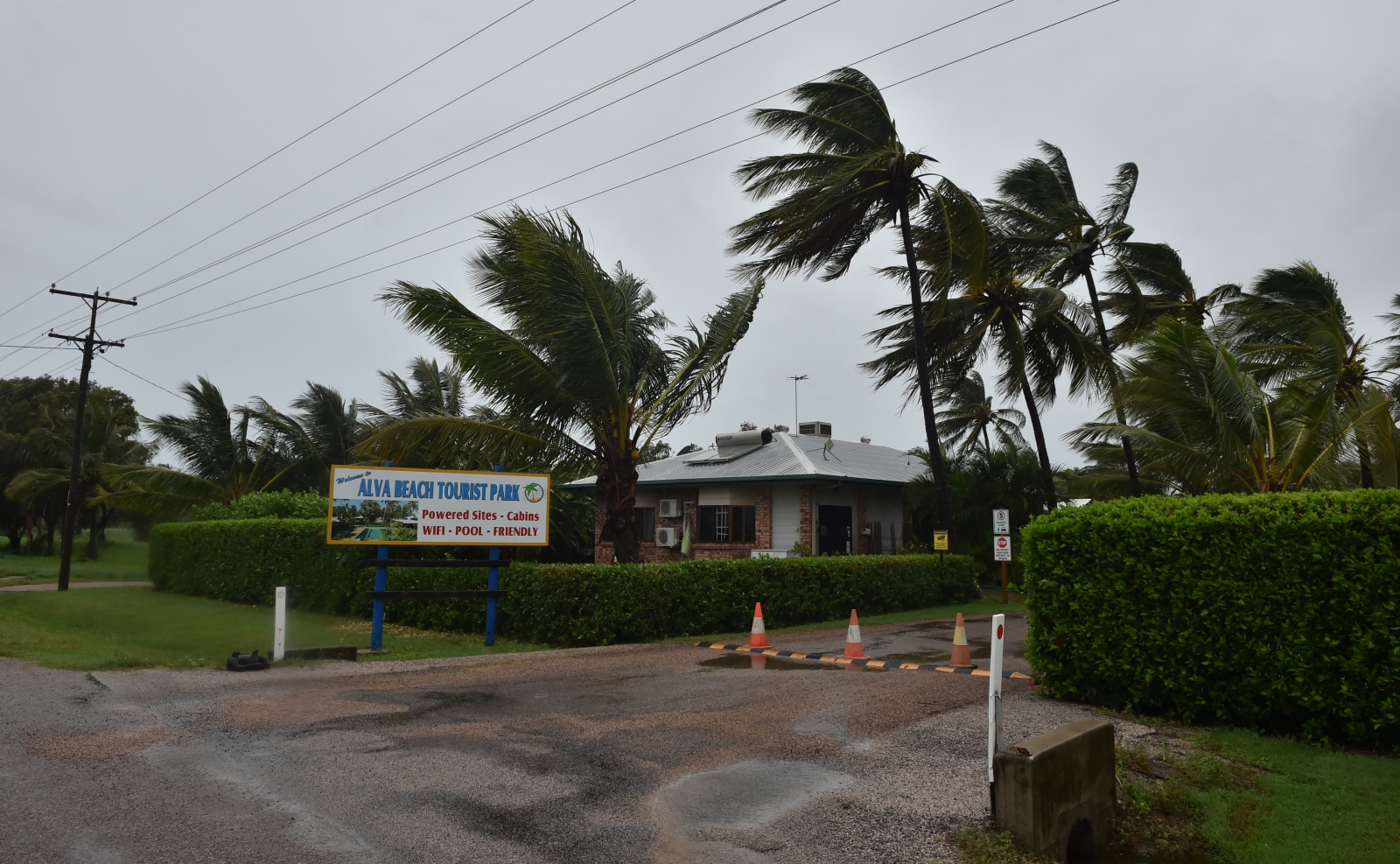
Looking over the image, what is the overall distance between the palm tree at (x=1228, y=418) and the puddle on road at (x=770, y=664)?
19.3 feet

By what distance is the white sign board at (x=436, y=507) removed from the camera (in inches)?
512

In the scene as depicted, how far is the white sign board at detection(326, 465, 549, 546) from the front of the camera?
13.0 m

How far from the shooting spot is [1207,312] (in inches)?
1014

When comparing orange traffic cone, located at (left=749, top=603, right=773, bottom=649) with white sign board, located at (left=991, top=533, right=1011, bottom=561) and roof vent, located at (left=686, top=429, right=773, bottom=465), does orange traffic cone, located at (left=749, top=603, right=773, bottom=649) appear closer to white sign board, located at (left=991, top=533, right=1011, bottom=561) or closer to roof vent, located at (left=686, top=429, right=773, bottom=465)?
white sign board, located at (left=991, top=533, right=1011, bottom=561)

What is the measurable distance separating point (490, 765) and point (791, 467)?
17445 millimetres

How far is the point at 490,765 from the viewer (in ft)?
20.7

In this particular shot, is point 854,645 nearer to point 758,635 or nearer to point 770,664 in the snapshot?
point 770,664

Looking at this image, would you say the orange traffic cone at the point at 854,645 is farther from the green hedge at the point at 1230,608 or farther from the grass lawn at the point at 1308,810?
the grass lawn at the point at 1308,810

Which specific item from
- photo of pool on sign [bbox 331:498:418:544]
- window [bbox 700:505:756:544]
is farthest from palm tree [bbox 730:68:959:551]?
photo of pool on sign [bbox 331:498:418:544]

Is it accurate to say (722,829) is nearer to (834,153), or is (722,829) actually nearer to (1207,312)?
(834,153)

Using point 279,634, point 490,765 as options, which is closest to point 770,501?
point 279,634

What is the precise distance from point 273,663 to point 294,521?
339 inches

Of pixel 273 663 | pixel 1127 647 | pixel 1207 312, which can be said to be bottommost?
pixel 273 663

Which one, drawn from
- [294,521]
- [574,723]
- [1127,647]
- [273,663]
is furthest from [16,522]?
[1127,647]
